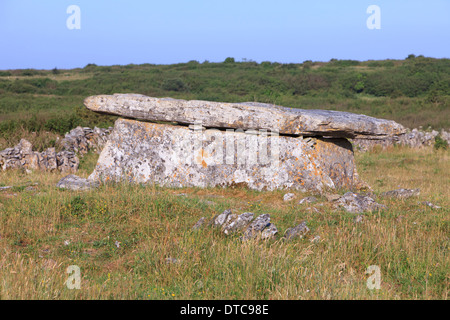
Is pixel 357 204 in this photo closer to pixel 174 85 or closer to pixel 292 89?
pixel 174 85

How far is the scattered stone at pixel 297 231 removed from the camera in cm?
572

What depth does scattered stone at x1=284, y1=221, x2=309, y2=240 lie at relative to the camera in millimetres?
5715

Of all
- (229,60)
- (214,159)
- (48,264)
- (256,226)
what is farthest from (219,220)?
(229,60)

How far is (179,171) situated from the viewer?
9047 mm

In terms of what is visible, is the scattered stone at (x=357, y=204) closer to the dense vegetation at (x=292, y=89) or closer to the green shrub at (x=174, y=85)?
the dense vegetation at (x=292, y=89)

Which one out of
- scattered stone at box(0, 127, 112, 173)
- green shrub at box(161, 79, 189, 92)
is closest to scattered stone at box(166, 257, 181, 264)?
scattered stone at box(0, 127, 112, 173)

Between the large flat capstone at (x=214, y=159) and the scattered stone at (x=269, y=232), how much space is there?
3.02 meters

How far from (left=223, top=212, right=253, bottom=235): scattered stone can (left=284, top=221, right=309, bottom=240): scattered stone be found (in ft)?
1.72

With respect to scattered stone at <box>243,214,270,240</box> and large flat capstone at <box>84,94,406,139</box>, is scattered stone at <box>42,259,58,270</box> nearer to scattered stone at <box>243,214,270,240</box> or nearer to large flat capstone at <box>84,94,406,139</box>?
scattered stone at <box>243,214,270,240</box>

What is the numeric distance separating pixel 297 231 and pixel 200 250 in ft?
4.51

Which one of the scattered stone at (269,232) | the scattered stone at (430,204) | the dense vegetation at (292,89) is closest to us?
the scattered stone at (269,232)

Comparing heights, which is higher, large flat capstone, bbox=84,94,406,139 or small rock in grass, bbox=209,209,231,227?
large flat capstone, bbox=84,94,406,139

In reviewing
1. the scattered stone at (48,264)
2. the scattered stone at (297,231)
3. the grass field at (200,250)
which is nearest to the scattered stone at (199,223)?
the grass field at (200,250)
